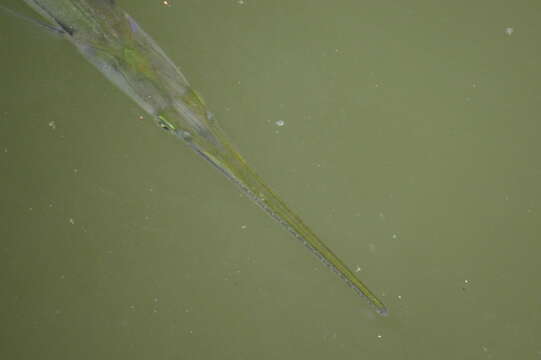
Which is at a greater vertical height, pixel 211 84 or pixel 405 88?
pixel 405 88

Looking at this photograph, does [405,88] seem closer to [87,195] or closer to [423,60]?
[423,60]

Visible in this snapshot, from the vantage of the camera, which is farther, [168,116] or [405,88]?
[405,88]

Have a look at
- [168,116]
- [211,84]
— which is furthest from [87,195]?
[211,84]

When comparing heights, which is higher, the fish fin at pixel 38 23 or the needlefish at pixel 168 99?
the needlefish at pixel 168 99

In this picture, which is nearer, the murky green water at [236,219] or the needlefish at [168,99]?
the needlefish at [168,99]

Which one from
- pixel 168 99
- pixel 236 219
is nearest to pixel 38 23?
pixel 168 99

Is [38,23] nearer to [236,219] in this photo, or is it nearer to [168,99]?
[168,99]
